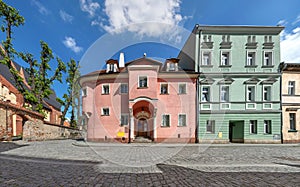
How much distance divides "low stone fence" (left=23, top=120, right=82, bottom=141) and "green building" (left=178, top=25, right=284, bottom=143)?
55.8ft

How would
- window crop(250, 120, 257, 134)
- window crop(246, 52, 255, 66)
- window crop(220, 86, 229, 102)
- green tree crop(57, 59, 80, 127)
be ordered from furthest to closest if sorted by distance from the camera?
1. green tree crop(57, 59, 80, 127)
2. window crop(246, 52, 255, 66)
3. window crop(220, 86, 229, 102)
4. window crop(250, 120, 257, 134)

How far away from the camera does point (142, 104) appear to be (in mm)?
15883

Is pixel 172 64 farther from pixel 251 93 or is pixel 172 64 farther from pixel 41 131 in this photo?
pixel 41 131

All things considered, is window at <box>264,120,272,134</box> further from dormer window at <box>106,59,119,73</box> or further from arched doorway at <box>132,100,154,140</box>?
dormer window at <box>106,59,119,73</box>

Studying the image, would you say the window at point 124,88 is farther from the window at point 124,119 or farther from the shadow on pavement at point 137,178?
the shadow on pavement at point 137,178

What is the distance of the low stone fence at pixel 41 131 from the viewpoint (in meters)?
15.4

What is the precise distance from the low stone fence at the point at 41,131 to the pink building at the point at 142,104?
17.6 ft

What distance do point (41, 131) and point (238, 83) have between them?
21.9 meters

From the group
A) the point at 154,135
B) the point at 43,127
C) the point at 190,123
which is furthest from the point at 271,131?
the point at 43,127

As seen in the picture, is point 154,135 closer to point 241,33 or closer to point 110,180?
point 110,180

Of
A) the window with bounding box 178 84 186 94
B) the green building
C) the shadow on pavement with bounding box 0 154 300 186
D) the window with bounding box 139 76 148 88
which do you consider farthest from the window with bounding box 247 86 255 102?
the shadow on pavement with bounding box 0 154 300 186

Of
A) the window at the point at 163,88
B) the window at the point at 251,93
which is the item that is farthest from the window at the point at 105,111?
the window at the point at 251,93

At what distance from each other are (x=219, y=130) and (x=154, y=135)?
6608 mm

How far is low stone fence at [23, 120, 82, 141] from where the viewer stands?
15391 mm
